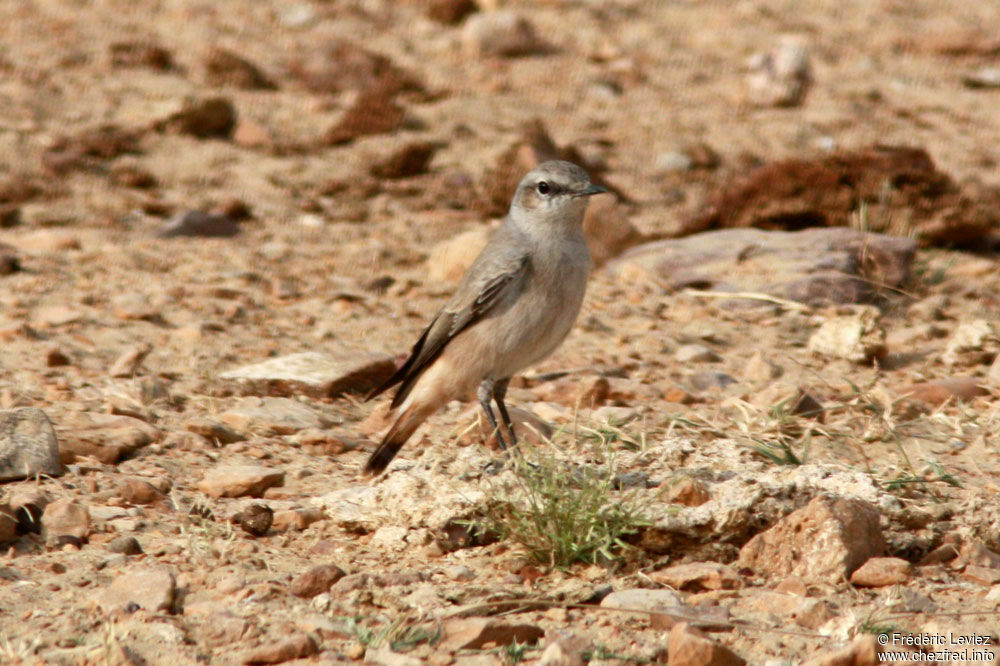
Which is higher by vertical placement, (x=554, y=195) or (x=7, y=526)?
(x=554, y=195)

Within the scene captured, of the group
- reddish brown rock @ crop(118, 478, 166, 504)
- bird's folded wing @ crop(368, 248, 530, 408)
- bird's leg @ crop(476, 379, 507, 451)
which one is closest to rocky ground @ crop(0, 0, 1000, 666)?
reddish brown rock @ crop(118, 478, 166, 504)

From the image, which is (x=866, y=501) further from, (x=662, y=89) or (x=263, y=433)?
(x=662, y=89)

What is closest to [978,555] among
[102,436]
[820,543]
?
[820,543]

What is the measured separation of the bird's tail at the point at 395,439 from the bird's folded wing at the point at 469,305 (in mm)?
199

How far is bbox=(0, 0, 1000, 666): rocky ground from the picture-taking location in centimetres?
417

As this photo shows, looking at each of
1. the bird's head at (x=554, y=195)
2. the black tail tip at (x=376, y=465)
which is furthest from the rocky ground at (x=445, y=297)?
the bird's head at (x=554, y=195)

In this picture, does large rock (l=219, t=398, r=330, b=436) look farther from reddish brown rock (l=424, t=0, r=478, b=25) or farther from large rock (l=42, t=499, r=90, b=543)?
reddish brown rock (l=424, t=0, r=478, b=25)

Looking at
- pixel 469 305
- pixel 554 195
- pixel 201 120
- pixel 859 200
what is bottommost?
Answer: pixel 859 200

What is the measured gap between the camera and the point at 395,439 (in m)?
5.59

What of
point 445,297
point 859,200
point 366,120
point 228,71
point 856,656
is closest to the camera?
point 856,656

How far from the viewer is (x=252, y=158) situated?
9.95 meters

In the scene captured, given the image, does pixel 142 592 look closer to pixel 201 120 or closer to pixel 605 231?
pixel 605 231

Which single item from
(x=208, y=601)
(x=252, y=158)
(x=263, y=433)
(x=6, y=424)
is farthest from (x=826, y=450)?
(x=252, y=158)

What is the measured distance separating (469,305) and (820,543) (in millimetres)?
2180
